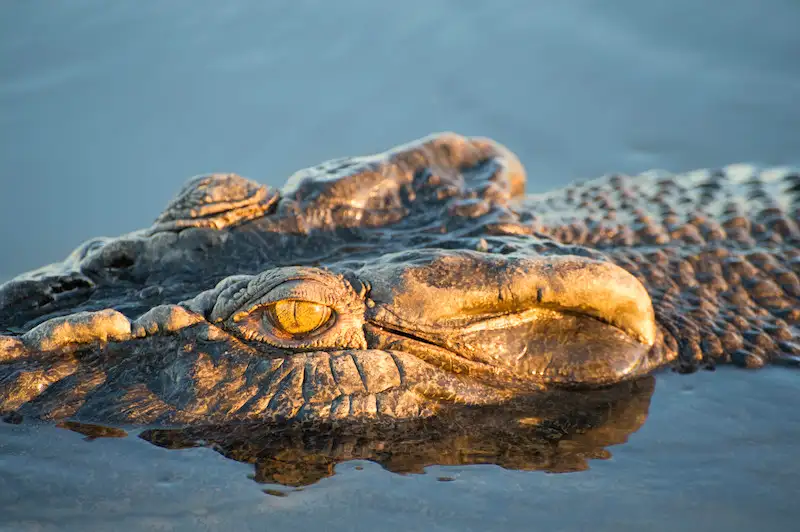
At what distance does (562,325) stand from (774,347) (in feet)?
3.22

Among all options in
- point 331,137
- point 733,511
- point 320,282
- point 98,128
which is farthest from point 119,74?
point 733,511

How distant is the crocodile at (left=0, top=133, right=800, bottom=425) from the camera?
11.8 ft

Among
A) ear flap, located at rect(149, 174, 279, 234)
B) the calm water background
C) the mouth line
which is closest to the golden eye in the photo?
the mouth line

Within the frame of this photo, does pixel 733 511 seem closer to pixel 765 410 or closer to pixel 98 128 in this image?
pixel 765 410

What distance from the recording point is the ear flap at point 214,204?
14.9 feet

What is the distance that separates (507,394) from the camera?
380cm

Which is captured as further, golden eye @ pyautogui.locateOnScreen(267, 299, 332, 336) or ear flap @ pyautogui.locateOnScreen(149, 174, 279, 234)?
ear flap @ pyautogui.locateOnScreen(149, 174, 279, 234)

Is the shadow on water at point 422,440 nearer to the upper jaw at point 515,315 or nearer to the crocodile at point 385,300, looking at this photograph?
the crocodile at point 385,300

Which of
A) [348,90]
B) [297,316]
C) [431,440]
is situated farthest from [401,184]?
[348,90]

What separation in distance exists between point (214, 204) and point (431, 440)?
1606mm

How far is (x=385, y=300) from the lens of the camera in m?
3.75

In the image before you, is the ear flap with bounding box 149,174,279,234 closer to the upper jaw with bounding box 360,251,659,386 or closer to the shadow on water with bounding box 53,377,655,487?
the upper jaw with bounding box 360,251,659,386

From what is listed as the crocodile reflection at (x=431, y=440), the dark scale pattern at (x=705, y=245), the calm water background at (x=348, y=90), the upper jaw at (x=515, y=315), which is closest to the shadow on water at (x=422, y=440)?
the crocodile reflection at (x=431, y=440)

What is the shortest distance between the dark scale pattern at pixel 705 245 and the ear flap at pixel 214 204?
1216mm
